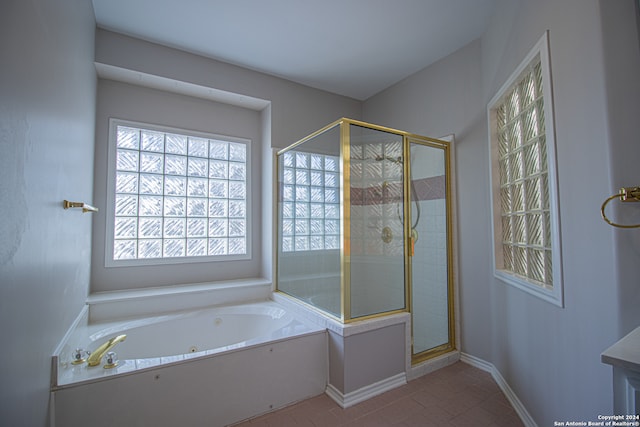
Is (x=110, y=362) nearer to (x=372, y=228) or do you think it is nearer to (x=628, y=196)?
(x=372, y=228)

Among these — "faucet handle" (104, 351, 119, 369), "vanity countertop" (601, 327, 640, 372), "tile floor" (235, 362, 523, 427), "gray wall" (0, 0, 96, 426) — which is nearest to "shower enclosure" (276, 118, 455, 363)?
"tile floor" (235, 362, 523, 427)

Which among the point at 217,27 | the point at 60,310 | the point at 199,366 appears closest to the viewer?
the point at 60,310

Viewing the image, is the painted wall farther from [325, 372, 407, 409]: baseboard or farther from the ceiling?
[325, 372, 407, 409]: baseboard

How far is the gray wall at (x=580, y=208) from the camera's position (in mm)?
1068

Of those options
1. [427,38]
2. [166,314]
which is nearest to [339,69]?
[427,38]

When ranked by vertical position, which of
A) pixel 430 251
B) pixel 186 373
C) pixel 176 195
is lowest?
pixel 186 373

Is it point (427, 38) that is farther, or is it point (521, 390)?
point (427, 38)

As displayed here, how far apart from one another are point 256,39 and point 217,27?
12.5 inches

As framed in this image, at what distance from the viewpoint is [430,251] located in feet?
8.54

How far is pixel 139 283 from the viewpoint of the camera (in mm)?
2713

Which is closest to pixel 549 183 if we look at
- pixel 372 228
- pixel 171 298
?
pixel 372 228

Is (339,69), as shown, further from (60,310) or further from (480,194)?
(60,310)

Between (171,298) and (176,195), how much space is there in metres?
0.99

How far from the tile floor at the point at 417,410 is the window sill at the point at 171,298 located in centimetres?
117
